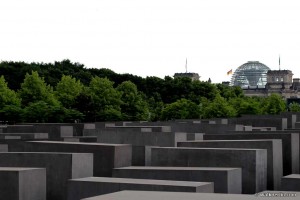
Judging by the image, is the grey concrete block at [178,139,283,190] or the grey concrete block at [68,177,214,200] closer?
the grey concrete block at [68,177,214,200]

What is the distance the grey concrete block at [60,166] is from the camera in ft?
45.6

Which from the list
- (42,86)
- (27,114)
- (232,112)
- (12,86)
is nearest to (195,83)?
(232,112)

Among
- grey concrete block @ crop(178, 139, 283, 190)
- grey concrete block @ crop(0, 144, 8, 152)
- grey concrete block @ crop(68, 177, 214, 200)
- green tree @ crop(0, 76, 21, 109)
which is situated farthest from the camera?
green tree @ crop(0, 76, 21, 109)

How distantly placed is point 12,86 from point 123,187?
210 ft

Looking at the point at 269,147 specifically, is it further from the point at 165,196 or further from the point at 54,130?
the point at 54,130

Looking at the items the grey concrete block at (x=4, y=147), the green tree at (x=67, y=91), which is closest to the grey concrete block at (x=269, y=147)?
the grey concrete block at (x=4, y=147)

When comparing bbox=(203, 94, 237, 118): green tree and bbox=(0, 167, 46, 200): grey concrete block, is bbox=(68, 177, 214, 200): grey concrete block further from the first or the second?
bbox=(203, 94, 237, 118): green tree

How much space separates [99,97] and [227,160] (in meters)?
46.1

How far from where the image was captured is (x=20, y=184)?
12414 millimetres

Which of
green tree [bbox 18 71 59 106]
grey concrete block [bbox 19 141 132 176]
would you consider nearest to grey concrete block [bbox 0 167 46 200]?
grey concrete block [bbox 19 141 132 176]

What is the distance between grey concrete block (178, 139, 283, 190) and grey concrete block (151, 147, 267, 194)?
784 millimetres

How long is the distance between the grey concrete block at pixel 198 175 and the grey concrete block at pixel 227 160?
0.90 meters

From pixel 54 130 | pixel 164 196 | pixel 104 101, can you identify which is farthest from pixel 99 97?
pixel 164 196

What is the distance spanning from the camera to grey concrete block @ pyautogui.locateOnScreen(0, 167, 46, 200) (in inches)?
488
